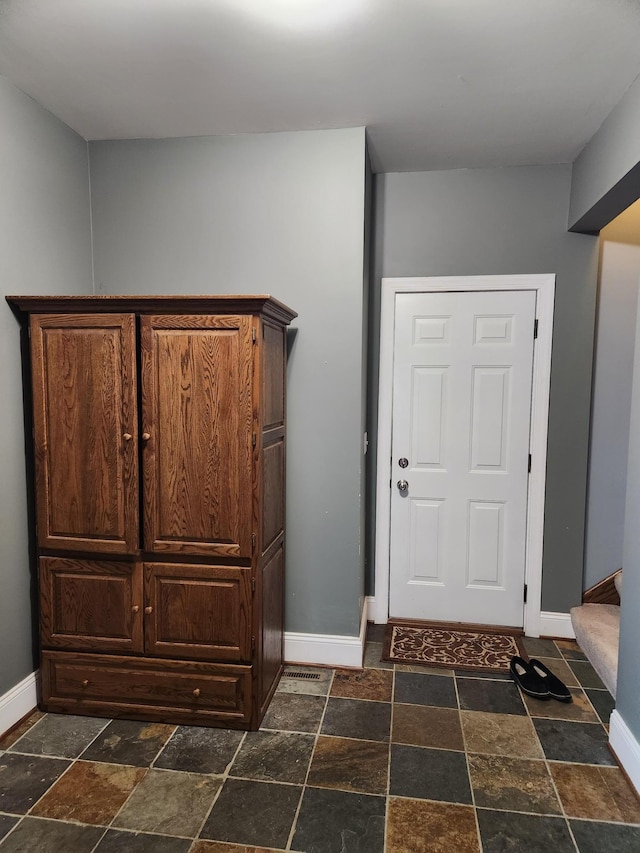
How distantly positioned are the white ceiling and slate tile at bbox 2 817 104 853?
2624 mm

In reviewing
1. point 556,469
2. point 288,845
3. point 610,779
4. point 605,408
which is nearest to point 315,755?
point 288,845

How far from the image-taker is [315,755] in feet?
6.68

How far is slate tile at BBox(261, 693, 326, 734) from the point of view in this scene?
2.22 meters

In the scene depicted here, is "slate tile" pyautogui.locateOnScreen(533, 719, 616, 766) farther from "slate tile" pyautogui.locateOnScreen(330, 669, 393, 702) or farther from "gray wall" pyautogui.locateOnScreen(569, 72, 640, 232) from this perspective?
"gray wall" pyautogui.locateOnScreen(569, 72, 640, 232)

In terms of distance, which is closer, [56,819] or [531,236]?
[56,819]

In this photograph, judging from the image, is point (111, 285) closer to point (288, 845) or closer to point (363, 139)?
point (363, 139)

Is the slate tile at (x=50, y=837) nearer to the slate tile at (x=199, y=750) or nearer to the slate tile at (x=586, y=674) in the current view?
the slate tile at (x=199, y=750)

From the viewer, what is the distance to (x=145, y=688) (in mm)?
2256

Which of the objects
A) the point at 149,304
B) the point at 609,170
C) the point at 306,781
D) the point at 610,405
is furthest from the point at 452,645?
the point at 609,170

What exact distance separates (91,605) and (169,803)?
84cm

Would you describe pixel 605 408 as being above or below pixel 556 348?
below

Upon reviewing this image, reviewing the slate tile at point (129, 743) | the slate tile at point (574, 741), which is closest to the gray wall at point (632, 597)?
the slate tile at point (574, 741)

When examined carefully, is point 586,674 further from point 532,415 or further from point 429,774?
point 532,415

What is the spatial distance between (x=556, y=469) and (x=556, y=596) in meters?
0.72
